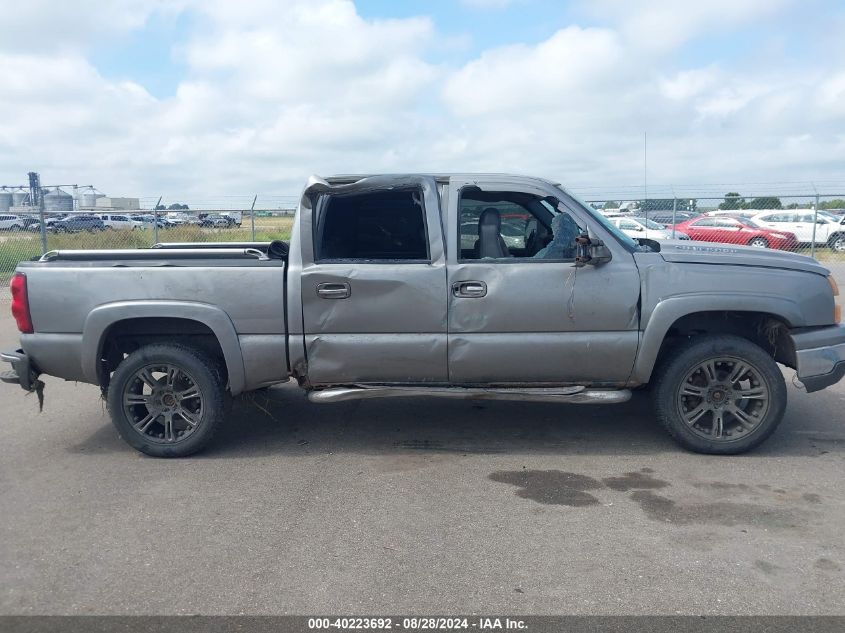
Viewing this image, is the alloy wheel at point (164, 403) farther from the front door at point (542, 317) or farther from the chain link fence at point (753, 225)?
the chain link fence at point (753, 225)

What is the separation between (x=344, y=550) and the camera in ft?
13.5

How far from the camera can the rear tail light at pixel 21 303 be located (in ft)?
18.2

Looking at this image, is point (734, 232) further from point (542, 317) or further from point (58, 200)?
point (542, 317)

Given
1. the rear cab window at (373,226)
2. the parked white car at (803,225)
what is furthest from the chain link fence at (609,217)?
the rear cab window at (373,226)

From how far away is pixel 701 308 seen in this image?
5312mm

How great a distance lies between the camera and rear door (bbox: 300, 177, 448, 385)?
17.7 ft

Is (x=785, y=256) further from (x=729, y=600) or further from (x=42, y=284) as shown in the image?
(x=42, y=284)

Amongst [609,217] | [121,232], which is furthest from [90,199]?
[609,217]

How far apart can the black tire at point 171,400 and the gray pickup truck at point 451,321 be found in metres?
0.01

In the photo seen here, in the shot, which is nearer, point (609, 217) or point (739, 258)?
point (739, 258)

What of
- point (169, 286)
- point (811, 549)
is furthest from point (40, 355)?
point (811, 549)

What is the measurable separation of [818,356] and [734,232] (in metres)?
18.8

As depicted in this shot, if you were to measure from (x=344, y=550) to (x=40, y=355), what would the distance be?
2.89m

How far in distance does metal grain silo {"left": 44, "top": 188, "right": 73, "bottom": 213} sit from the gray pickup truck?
612 inches
